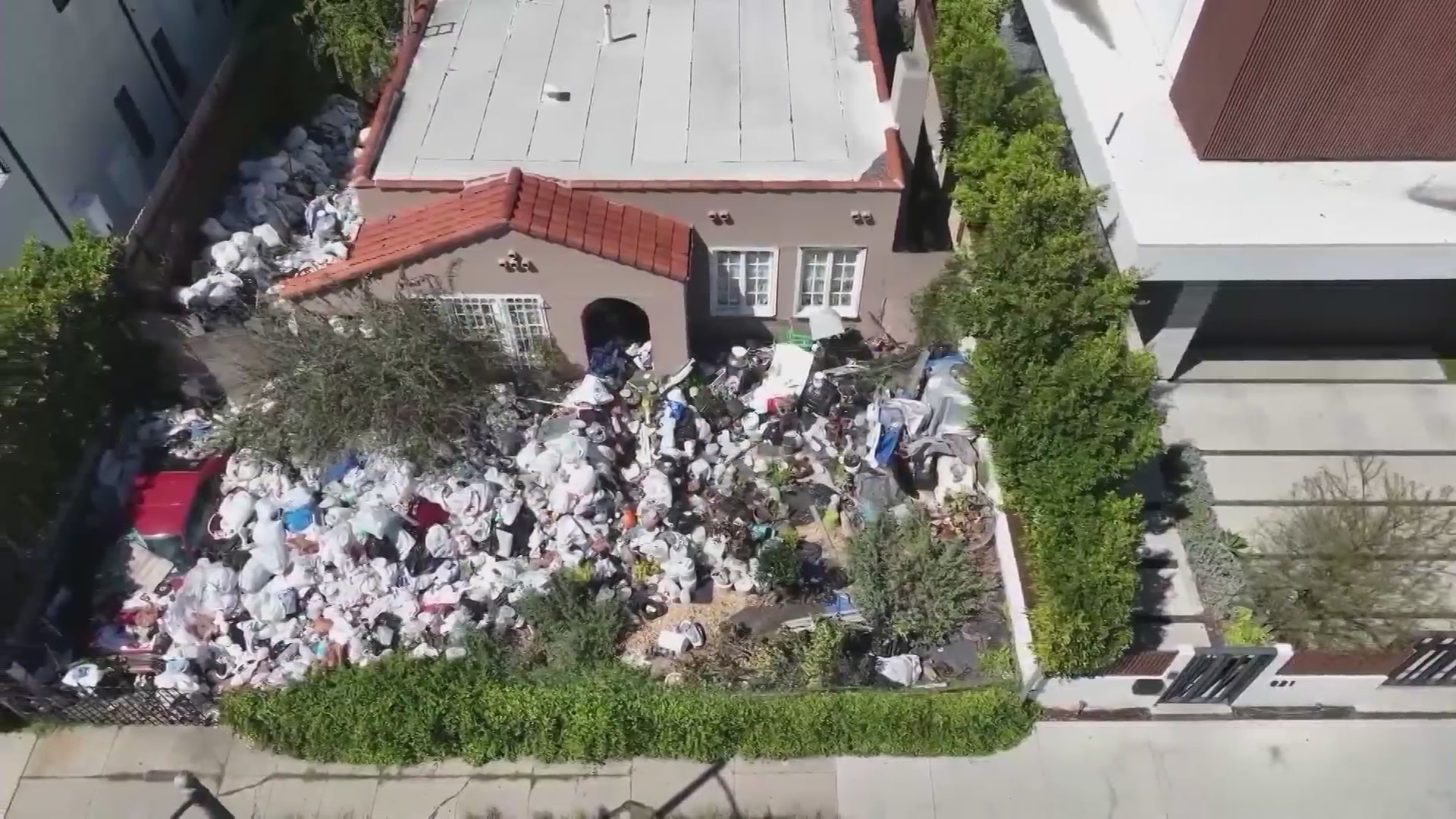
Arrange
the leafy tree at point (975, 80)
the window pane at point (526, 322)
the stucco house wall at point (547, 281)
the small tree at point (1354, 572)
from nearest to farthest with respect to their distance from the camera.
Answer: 1. the small tree at point (1354, 572)
2. the stucco house wall at point (547, 281)
3. the window pane at point (526, 322)
4. the leafy tree at point (975, 80)

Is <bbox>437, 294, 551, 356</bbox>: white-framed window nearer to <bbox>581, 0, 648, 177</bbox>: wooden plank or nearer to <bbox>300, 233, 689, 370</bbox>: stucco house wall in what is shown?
<bbox>300, 233, 689, 370</bbox>: stucco house wall

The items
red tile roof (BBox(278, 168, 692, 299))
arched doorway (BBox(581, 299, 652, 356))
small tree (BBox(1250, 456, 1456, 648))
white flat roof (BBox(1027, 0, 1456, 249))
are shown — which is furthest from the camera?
arched doorway (BBox(581, 299, 652, 356))

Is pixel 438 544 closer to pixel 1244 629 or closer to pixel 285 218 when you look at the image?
pixel 285 218

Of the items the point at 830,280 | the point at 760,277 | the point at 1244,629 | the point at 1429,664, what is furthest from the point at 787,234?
the point at 1429,664

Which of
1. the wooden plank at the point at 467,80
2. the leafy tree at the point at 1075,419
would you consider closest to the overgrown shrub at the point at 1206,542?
the leafy tree at the point at 1075,419

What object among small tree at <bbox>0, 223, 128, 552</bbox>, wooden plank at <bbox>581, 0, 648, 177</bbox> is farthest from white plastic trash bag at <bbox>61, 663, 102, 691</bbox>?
wooden plank at <bbox>581, 0, 648, 177</bbox>

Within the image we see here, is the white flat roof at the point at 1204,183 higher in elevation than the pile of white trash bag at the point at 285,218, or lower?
higher

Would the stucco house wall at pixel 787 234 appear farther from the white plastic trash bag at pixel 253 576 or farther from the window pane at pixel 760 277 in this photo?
the white plastic trash bag at pixel 253 576
